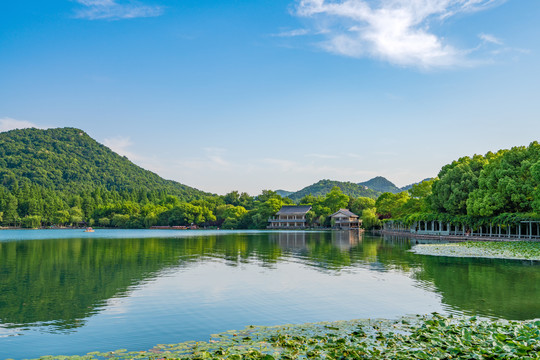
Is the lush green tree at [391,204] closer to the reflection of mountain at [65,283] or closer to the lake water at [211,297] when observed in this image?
the lake water at [211,297]

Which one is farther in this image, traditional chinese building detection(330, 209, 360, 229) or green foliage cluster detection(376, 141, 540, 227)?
traditional chinese building detection(330, 209, 360, 229)

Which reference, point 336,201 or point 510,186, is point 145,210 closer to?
point 336,201

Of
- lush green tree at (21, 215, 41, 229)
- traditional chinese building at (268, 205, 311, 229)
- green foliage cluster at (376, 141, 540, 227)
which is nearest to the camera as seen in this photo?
green foliage cluster at (376, 141, 540, 227)

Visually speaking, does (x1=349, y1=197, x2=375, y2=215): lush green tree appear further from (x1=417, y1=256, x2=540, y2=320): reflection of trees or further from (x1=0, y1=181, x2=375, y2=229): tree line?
(x1=417, y1=256, x2=540, y2=320): reflection of trees

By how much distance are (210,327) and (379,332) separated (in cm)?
506

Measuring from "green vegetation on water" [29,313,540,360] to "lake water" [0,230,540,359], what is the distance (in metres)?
1.25

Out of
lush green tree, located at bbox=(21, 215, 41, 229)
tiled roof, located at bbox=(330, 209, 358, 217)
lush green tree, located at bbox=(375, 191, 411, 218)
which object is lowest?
lush green tree, located at bbox=(21, 215, 41, 229)

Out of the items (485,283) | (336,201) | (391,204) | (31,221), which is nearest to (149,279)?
(485,283)

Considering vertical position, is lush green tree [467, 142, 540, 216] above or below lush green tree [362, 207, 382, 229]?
above

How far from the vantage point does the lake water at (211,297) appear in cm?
1169

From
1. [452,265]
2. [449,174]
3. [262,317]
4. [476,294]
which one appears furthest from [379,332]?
[449,174]

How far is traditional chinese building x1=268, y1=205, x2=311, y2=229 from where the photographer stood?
122m

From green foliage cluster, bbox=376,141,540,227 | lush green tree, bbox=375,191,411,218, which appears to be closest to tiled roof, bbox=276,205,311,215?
lush green tree, bbox=375,191,411,218

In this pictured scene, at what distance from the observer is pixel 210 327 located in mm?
12242
